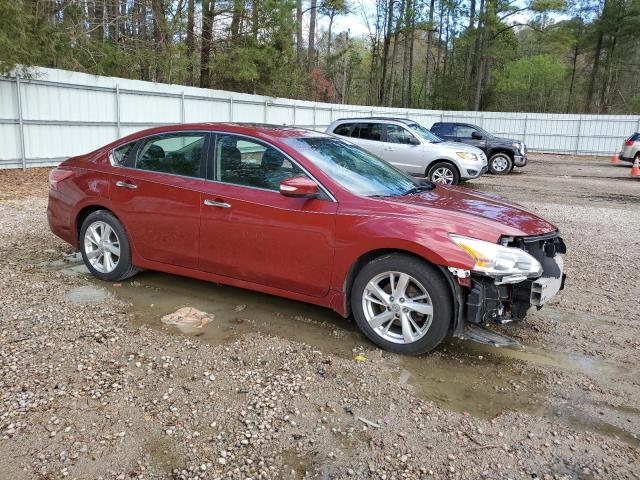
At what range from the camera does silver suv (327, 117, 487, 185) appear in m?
12.7

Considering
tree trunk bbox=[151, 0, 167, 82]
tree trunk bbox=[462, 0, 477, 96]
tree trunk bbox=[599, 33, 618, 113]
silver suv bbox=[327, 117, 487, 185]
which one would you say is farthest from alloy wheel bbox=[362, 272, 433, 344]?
tree trunk bbox=[599, 33, 618, 113]

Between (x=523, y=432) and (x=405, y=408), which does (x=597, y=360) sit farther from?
(x=405, y=408)

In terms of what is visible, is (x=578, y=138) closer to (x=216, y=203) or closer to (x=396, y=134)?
(x=396, y=134)

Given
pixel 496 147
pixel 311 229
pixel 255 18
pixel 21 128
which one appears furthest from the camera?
pixel 255 18

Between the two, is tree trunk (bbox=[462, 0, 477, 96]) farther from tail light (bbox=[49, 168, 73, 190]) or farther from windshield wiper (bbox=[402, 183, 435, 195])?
tail light (bbox=[49, 168, 73, 190])

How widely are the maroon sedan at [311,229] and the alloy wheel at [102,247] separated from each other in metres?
0.01

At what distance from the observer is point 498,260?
3.55 m

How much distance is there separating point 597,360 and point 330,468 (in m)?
2.37

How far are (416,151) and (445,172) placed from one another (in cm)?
86

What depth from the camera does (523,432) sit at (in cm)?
296

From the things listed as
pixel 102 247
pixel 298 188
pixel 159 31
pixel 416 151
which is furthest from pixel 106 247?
pixel 159 31

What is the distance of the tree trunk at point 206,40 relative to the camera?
19.1 m

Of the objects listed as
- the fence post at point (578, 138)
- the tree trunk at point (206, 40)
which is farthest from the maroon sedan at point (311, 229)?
the fence post at point (578, 138)

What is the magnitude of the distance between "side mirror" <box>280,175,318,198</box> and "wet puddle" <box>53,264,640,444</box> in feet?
3.57
